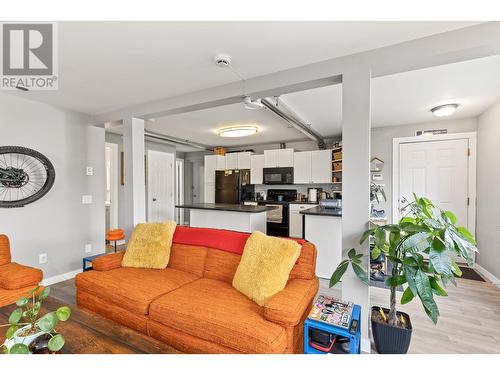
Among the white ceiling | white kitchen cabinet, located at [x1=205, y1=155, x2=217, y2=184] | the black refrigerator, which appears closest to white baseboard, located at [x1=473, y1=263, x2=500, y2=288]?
the white ceiling

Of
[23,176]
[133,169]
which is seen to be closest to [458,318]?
[133,169]

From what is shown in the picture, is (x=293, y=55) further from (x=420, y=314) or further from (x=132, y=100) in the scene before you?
(x=420, y=314)

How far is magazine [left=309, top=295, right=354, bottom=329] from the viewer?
1482mm

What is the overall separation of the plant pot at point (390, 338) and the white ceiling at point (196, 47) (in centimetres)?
215

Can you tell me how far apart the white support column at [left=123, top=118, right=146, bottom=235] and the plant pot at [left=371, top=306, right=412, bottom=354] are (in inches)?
118

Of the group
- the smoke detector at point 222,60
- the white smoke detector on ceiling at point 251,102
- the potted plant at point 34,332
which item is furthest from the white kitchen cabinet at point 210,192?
the potted plant at point 34,332

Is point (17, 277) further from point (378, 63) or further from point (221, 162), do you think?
point (221, 162)

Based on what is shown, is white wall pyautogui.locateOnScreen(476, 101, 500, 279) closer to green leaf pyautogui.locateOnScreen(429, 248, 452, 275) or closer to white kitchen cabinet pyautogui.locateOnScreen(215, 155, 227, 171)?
green leaf pyautogui.locateOnScreen(429, 248, 452, 275)

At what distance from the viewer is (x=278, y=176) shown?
5.53 meters

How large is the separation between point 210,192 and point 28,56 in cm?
463

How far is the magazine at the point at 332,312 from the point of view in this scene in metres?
1.48

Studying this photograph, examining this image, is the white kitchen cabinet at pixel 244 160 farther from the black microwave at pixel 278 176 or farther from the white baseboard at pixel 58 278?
the white baseboard at pixel 58 278

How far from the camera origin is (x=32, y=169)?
2992mm
